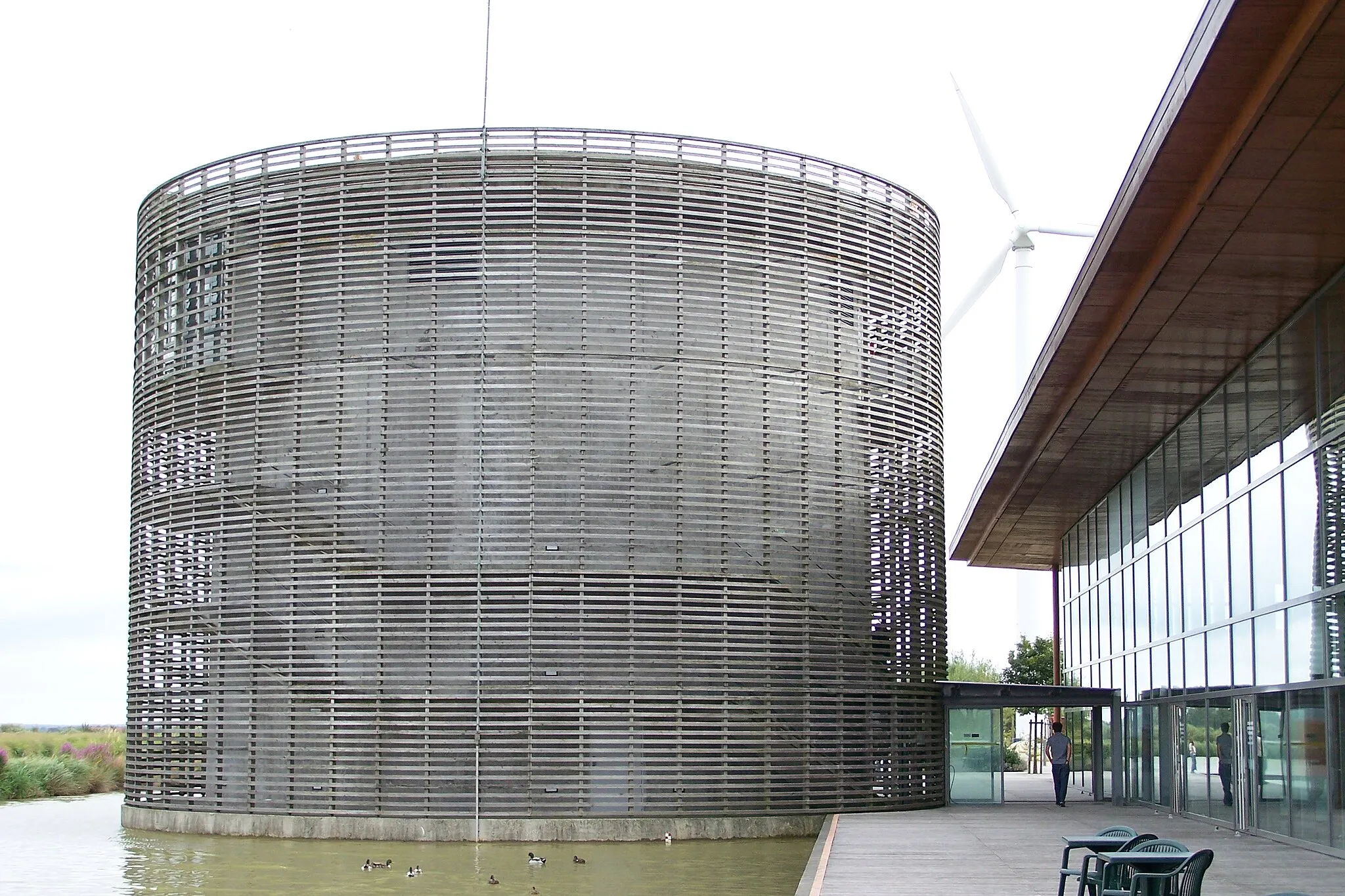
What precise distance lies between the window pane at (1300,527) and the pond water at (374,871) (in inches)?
271

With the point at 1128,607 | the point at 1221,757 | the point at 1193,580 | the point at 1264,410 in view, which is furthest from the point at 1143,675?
the point at 1264,410

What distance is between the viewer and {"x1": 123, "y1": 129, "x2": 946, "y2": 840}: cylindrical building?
23.0m

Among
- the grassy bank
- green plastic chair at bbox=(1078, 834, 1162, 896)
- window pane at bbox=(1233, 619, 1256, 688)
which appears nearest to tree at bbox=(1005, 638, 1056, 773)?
the grassy bank

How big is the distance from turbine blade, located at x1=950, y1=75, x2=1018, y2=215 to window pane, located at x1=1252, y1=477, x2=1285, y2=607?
88.4 ft

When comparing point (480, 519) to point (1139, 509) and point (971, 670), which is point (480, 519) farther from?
point (971, 670)

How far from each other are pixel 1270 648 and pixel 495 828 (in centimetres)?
1103

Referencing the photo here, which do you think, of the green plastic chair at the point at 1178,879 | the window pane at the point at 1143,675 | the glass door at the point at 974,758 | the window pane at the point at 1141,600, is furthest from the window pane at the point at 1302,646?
the glass door at the point at 974,758

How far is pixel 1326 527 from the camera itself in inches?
666

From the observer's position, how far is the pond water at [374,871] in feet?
57.9

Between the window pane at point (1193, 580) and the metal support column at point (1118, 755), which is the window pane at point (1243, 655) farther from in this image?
the metal support column at point (1118, 755)

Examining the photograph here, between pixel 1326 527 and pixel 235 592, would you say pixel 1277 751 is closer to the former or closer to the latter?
pixel 1326 527

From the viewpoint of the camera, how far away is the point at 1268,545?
18.9m

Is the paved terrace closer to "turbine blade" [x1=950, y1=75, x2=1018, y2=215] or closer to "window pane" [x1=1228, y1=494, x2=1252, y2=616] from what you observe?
"window pane" [x1=1228, y1=494, x2=1252, y2=616]

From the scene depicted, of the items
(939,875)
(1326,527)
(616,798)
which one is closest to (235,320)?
(616,798)
